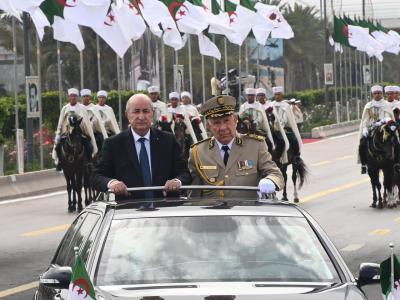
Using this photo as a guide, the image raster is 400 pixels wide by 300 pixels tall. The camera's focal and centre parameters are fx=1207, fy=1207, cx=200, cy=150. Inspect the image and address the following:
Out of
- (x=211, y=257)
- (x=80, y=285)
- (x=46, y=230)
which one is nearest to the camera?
(x=80, y=285)

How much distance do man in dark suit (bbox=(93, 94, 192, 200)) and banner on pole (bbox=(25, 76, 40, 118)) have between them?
20.4m

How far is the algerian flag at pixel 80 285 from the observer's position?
564 centimetres

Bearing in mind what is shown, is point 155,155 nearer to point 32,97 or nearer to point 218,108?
point 218,108

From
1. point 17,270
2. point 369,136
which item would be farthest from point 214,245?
point 369,136

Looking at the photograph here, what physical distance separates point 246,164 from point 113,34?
75.3 feet

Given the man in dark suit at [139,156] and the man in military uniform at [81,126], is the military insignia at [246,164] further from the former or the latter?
the man in military uniform at [81,126]

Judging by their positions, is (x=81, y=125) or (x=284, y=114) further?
(x=284, y=114)

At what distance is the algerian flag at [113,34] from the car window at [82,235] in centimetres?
2315

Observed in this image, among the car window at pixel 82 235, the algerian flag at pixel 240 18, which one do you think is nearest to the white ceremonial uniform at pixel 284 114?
the algerian flag at pixel 240 18

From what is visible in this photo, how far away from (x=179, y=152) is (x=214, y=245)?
111 inches

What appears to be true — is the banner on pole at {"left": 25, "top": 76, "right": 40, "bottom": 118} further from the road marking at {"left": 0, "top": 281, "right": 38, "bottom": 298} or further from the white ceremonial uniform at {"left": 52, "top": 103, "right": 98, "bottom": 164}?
the road marking at {"left": 0, "top": 281, "right": 38, "bottom": 298}

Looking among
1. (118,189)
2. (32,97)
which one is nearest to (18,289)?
(118,189)

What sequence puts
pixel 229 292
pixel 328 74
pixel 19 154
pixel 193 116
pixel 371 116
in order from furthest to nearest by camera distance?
pixel 328 74, pixel 193 116, pixel 19 154, pixel 371 116, pixel 229 292

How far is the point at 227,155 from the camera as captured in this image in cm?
858
